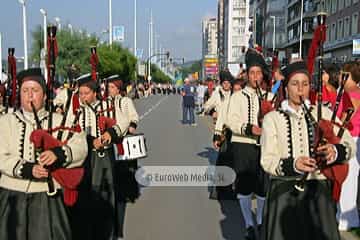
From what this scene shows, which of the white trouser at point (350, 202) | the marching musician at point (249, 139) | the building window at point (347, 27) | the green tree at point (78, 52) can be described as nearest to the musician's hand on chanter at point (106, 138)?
the marching musician at point (249, 139)

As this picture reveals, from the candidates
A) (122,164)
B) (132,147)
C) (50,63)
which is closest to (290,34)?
(122,164)

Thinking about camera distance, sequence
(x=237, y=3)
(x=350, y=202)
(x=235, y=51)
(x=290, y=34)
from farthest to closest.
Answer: (x=237, y=3)
(x=235, y=51)
(x=290, y=34)
(x=350, y=202)

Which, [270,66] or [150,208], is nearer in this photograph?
[270,66]

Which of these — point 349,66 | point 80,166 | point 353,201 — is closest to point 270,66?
point 349,66

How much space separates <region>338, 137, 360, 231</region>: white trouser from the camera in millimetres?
6633

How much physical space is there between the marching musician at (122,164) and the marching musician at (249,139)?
1.58 meters

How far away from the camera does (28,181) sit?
3.90 metres

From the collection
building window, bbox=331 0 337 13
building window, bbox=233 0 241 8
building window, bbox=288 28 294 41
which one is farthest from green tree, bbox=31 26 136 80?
building window, bbox=233 0 241 8

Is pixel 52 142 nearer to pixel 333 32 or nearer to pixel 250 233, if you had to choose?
pixel 250 233

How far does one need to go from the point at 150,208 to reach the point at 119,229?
123cm

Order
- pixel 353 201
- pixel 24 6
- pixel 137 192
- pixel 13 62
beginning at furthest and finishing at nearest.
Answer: pixel 24 6
pixel 137 192
pixel 353 201
pixel 13 62

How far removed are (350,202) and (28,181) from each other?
434 centimetres

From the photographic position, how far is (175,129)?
19875 millimetres

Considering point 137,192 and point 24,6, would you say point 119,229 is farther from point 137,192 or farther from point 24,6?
point 24,6
